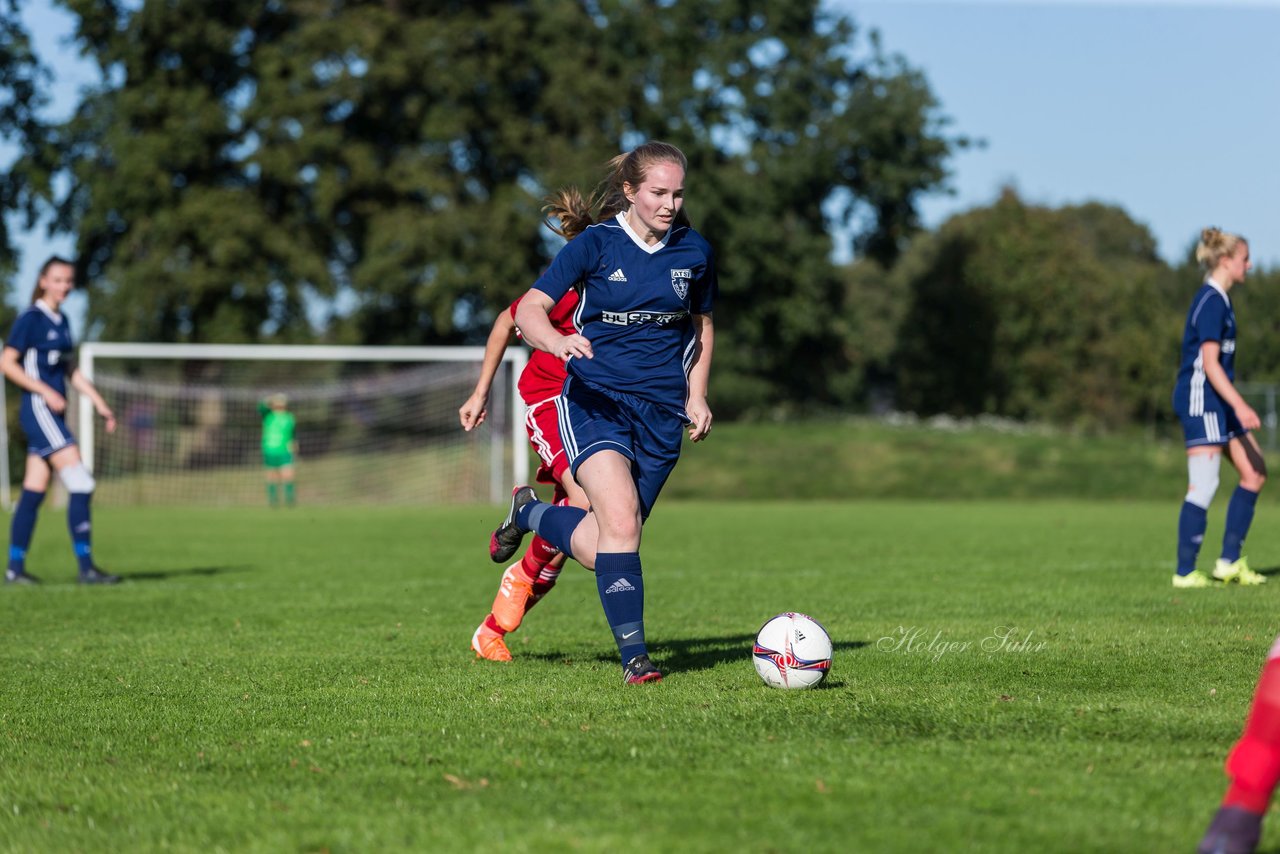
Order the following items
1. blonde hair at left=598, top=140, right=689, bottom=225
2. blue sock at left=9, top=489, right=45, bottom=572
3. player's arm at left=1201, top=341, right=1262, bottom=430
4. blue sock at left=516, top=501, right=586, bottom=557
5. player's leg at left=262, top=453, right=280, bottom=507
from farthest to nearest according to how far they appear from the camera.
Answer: player's leg at left=262, top=453, right=280, bottom=507
blue sock at left=9, top=489, right=45, bottom=572
player's arm at left=1201, top=341, right=1262, bottom=430
blue sock at left=516, top=501, right=586, bottom=557
blonde hair at left=598, top=140, right=689, bottom=225

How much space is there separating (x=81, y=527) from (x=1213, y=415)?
26.5ft

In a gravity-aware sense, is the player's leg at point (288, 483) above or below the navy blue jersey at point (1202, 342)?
below

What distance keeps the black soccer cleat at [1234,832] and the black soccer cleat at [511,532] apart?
12.4 feet

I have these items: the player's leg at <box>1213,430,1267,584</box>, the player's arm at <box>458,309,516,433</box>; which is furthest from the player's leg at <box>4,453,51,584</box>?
the player's leg at <box>1213,430,1267,584</box>

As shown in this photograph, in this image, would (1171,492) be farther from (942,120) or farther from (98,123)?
(98,123)

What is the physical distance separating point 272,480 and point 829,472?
10476 mm

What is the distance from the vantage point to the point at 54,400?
10.4 metres

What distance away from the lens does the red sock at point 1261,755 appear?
9.41 ft

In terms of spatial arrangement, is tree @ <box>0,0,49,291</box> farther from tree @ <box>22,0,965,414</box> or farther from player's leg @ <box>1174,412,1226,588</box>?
player's leg @ <box>1174,412,1226,588</box>

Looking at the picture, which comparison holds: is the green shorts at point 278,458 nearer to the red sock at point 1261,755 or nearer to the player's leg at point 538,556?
the player's leg at point 538,556

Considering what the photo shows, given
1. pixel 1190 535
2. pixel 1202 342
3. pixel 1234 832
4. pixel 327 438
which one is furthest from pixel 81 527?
pixel 327 438

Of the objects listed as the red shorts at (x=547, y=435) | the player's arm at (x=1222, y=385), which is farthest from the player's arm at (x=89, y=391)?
the player's arm at (x=1222, y=385)

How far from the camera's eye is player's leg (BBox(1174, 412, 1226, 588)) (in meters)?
9.27

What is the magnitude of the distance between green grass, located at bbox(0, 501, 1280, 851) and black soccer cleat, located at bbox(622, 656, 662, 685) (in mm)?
94
